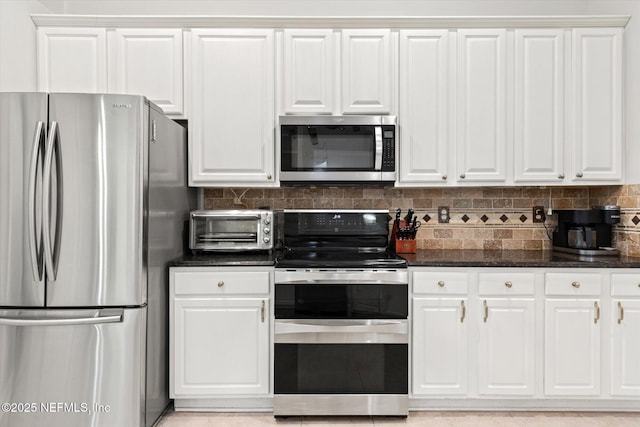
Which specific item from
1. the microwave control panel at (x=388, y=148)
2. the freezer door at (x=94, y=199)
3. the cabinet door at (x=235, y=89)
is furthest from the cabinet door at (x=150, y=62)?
the microwave control panel at (x=388, y=148)

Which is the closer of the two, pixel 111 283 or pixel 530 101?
pixel 111 283

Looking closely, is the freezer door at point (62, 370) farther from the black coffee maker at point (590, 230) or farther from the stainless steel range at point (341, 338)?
the black coffee maker at point (590, 230)

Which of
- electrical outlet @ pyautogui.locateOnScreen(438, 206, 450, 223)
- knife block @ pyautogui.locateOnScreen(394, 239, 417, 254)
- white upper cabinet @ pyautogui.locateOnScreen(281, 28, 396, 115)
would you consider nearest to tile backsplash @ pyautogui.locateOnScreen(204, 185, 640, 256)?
electrical outlet @ pyautogui.locateOnScreen(438, 206, 450, 223)

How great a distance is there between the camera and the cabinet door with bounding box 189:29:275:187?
106 inches

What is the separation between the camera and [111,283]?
207 cm

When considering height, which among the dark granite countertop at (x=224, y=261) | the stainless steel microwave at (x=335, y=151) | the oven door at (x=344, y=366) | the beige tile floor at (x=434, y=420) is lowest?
the beige tile floor at (x=434, y=420)

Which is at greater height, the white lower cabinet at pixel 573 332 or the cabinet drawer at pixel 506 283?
the cabinet drawer at pixel 506 283

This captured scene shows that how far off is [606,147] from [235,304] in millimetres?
2604

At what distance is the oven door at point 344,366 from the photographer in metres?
2.33

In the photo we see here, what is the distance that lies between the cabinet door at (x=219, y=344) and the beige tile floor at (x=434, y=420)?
0.16 metres

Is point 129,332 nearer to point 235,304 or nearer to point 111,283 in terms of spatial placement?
point 111,283

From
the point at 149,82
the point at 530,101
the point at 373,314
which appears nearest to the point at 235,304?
the point at 373,314

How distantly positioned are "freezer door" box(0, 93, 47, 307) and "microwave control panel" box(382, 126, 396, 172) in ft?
6.23

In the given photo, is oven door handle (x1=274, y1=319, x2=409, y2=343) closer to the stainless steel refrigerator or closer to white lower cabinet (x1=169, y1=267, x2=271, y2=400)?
white lower cabinet (x1=169, y1=267, x2=271, y2=400)
